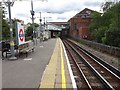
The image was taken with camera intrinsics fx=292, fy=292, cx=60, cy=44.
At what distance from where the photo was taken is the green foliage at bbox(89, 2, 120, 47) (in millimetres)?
37344

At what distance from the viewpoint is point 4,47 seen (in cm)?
2436

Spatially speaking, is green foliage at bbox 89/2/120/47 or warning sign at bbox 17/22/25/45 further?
green foliage at bbox 89/2/120/47

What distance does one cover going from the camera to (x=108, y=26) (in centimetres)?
6250

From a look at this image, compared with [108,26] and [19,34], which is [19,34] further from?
[108,26]

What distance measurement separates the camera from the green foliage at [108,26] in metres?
37.3

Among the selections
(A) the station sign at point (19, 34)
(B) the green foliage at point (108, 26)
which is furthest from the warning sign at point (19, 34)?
(B) the green foliage at point (108, 26)

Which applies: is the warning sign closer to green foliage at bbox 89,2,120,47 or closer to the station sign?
the station sign

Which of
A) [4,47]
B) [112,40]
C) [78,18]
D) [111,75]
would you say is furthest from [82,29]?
[111,75]

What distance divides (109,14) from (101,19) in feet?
13.7

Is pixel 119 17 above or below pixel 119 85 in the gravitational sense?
above

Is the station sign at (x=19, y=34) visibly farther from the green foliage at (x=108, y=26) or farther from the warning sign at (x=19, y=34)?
the green foliage at (x=108, y=26)

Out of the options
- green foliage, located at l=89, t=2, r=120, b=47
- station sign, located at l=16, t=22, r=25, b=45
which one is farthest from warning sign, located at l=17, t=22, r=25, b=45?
green foliage, located at l=89, t=2, r=120, b=47

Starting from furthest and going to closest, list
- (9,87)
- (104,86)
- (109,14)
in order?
(109,14)
(104,86)
(9,87)

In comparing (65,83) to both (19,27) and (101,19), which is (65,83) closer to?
(19,27)
